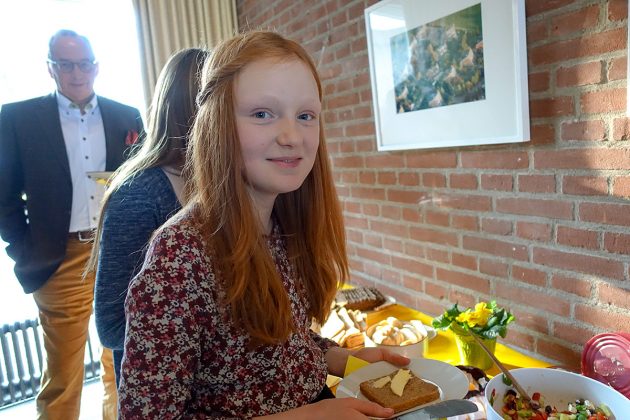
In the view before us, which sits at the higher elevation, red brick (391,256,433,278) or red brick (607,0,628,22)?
red brick (607,0,628,22)

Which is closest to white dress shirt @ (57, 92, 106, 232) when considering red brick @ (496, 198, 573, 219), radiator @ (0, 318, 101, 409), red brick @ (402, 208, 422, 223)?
radiator @ (0, 318, 101, 409)

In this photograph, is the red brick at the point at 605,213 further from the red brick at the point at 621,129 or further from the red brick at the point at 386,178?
the red brick at the point at 386,178

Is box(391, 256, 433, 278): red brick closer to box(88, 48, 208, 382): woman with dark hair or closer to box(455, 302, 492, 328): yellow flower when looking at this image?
box(455, 302, 492, 328): yellow flower

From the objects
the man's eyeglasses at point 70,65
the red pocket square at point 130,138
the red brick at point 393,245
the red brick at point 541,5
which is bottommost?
the red brick at point 393,245

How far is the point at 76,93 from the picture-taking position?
2.00 meters

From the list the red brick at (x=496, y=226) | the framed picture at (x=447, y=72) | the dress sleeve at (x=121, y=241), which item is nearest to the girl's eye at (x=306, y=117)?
the dress sleeve at (x=121, y=241)

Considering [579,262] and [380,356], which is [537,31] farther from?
[380,356]

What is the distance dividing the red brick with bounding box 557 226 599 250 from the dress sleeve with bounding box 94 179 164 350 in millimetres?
1049

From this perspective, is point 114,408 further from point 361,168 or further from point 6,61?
point 6,61

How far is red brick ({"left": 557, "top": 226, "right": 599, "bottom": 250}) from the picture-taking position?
1123 mm

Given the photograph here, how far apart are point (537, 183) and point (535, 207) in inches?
2.7

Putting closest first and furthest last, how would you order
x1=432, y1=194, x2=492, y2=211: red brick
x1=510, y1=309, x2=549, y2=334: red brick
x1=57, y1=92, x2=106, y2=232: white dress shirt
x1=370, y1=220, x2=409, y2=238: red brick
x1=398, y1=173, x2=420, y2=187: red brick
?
x1=510, y1=309, x2=549, y2=334: red brick → x1=432, y1=194, x2=492, y2=211: red brick → x1=398, y1=173, x2=420, y2=187: red brick → x1=370, y1=220, x2=409, y2=238: red brick → x1=57, y1=92, x2=106, y2=232: white dress shirt

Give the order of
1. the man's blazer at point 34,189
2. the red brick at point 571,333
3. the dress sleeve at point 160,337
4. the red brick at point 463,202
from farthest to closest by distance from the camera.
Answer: the man's blazer at point 34,189 < the red brick at point 463,202 < the red brick at point 571,333 < the dress sleeve at point 160,337

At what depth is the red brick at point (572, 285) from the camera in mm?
1163
